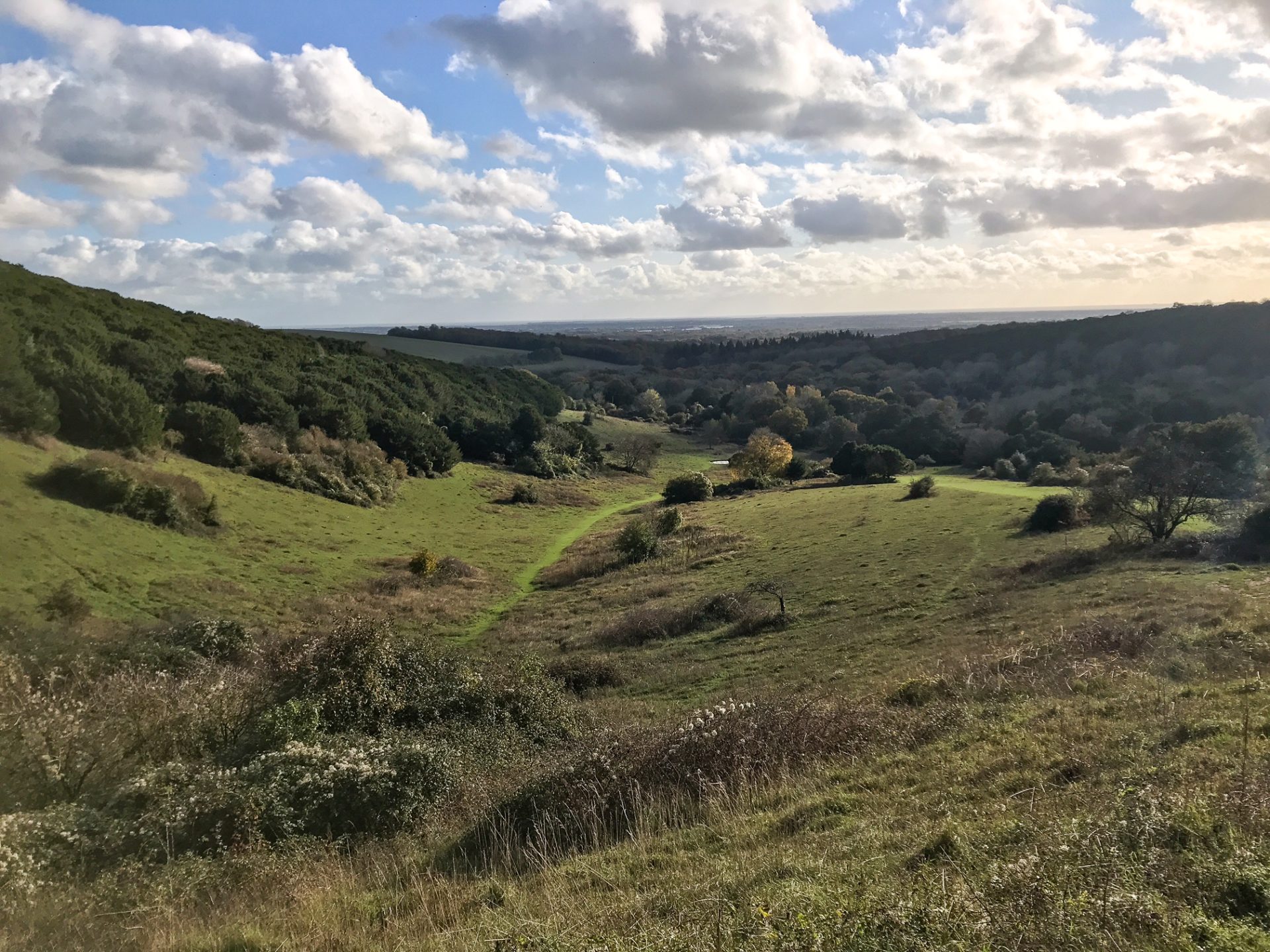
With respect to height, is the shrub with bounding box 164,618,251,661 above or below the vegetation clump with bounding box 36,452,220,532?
below

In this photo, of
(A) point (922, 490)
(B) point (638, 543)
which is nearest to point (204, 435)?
(B) point (638, 543)

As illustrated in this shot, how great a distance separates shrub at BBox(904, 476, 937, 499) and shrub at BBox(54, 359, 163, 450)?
46.2 m

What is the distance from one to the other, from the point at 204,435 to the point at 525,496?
983 inches

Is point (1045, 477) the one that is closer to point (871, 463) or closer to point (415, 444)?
point (871, 463)

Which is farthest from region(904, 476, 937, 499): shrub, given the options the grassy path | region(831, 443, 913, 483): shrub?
the grassy path

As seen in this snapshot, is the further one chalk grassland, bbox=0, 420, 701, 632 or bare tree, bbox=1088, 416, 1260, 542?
bare tree, bbox=1088, 416, 1260, 542

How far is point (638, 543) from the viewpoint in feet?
135

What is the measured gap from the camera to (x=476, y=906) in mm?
5531

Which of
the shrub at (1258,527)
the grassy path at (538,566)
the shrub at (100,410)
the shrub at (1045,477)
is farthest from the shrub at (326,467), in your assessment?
the shrub at (1045,477)

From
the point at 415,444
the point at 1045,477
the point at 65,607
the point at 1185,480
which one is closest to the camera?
the point at 65,607

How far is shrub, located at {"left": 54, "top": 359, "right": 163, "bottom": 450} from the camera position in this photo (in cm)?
3500

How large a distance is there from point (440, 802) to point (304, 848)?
1.81 metres

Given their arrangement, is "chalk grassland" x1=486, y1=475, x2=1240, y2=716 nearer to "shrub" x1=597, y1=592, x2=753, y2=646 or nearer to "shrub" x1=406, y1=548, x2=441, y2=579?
"shrub" x1=597, y1=592, x2=753, y2=646

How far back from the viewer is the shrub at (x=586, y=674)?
19609mm
